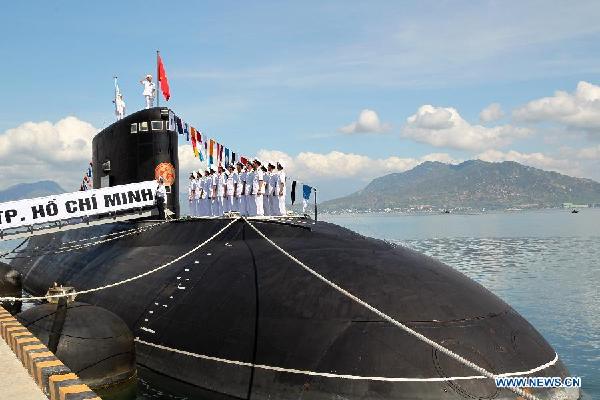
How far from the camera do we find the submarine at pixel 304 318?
780 cm

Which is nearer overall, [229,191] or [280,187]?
[280,187]

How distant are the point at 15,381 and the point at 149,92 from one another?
11675mm

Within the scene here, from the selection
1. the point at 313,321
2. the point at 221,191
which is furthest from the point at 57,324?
the point at 221,191

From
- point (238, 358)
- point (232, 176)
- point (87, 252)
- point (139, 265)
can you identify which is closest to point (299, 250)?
point (238, 358)

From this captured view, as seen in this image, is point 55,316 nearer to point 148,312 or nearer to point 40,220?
point 148,312

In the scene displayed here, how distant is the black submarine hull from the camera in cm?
779

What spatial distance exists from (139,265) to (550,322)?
13.4 m

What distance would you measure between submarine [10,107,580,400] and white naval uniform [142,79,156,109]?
18.5ft

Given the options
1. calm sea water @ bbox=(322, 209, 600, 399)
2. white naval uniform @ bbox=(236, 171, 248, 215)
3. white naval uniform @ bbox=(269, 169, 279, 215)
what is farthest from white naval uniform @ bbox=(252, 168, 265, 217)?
calm sea water @ bbox=(322, 209, 600, 399)

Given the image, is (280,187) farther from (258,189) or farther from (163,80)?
(163,80)

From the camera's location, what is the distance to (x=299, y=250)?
10.9 meters

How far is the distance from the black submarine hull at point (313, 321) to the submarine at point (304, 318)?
0.06ft

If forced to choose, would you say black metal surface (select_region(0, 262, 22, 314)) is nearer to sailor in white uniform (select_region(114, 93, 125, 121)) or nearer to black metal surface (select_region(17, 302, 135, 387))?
black metal surface (select_region(17, 302, 135, 387))

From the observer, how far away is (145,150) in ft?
53.1
